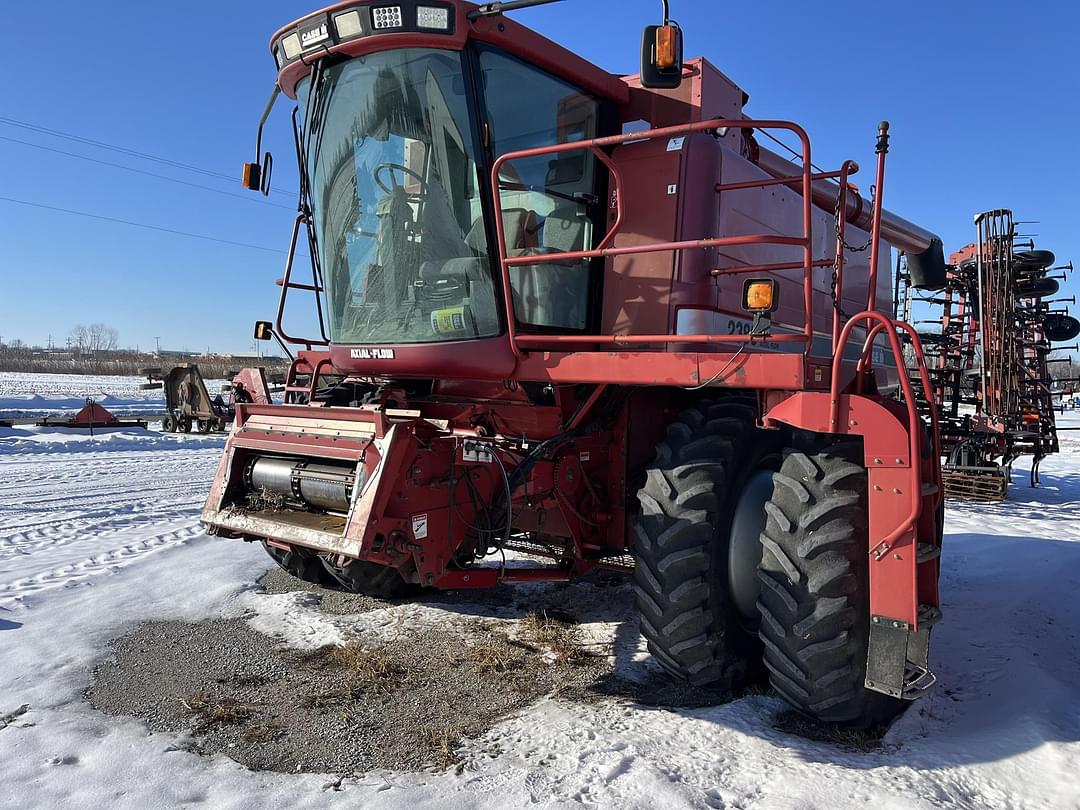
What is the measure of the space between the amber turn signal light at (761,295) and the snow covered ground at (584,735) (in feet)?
5.95

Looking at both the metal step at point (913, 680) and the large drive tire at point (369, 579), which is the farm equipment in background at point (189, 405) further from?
the metal step at point (913, 680)

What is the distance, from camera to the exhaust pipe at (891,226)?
528 cm

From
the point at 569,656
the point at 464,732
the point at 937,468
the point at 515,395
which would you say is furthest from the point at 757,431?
the point at 464,732

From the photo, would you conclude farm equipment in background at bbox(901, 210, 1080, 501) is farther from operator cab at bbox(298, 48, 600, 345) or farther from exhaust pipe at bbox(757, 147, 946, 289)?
operator cab at bbox(298, 48, 600, 345)

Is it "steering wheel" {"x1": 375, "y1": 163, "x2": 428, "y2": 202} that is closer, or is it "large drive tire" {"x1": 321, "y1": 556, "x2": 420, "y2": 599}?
"steering wheel" {"x1": 375, "y1": 163, "x2": 428, "y2": 202}

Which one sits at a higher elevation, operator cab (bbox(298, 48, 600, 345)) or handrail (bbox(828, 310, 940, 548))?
operator cab (bbox(298, 48, 600, 345))

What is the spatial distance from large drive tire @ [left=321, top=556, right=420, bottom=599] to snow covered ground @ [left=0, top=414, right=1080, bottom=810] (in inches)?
6.9

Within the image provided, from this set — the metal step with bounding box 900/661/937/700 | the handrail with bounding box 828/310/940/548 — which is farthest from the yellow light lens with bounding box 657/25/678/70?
the metal step with bounding box 900/661/937/700

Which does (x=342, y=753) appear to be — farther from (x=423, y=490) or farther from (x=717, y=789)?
(x=717, y=789)

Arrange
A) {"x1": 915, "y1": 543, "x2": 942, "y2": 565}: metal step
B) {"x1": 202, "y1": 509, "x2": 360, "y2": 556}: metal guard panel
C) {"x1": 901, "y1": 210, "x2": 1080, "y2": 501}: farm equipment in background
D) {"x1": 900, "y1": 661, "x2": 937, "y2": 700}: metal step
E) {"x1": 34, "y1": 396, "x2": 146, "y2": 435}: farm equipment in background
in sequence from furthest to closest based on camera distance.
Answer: {"x1": 34, "y1": 396, "x2": 146, "y2": 435}: farm equipment in background → {"x1": 901, "y1": 210, "x2": 1080, "y2": 501}: farm equipment in background → {"x1": 202, "y1": 509, "x2": 360, "y2": 556}: metal guard panel → {"x1": 915, "y1": 543, "x2": 942, "y2": 565}: metal step → {"x1": 900, "y1": 661, "x2": 937, "y2": 700}: metal step

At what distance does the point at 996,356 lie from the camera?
1170 centimetres

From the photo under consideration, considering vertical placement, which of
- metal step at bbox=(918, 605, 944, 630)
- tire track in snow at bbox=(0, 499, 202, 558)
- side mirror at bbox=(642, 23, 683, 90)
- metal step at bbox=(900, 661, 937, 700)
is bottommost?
tire track in snow at bbox=(0, 499, 202, 558)

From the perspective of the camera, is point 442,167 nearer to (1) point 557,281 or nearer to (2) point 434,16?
(2) point 434,16

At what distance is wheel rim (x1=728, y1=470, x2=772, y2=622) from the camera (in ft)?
11.8
